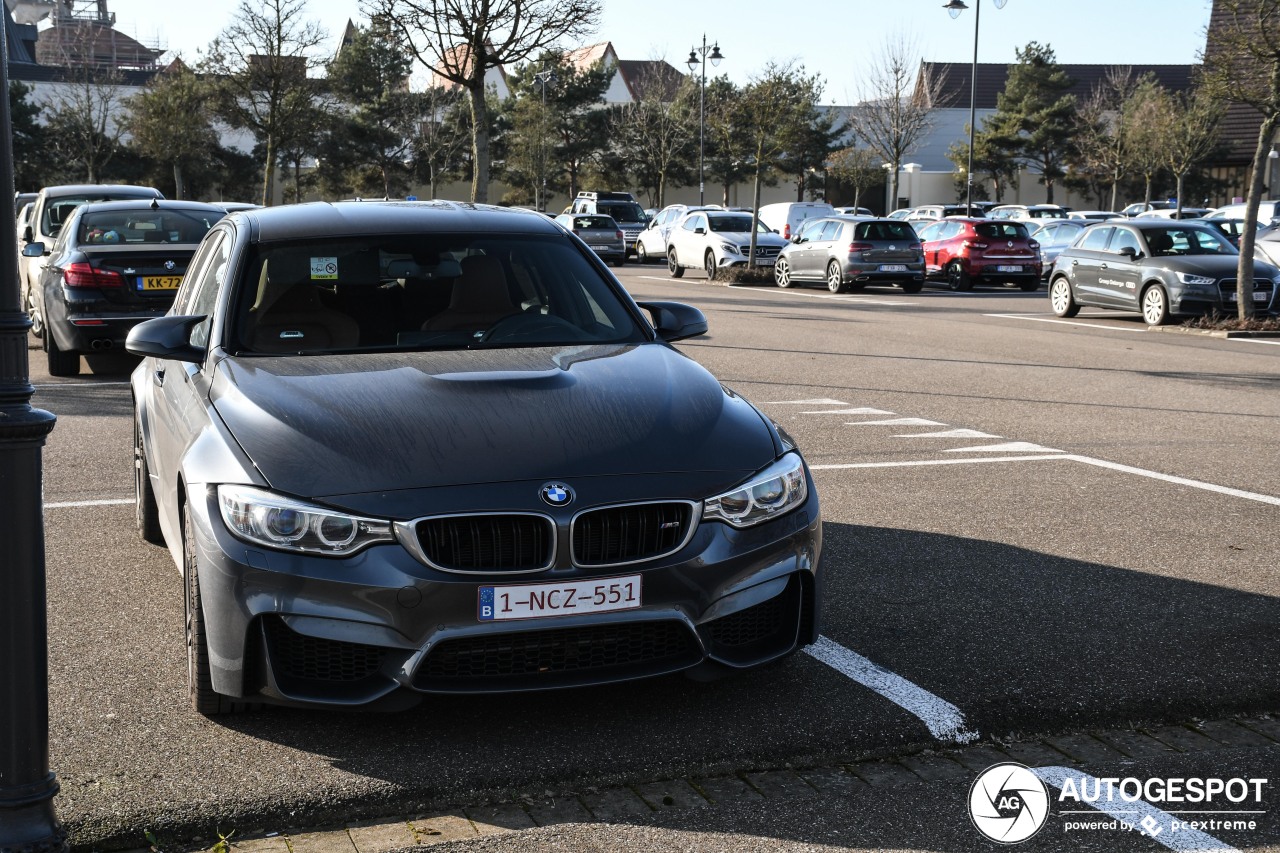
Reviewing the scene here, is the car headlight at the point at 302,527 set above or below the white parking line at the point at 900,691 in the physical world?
above

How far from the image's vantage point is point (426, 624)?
3945mm

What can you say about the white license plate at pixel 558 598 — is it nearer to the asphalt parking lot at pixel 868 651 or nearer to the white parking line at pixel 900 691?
the asphalt parking lot at pixel 868 651

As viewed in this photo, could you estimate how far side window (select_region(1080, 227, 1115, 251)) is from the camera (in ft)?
73.5

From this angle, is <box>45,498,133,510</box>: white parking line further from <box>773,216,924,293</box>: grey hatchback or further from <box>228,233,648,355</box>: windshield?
<box>773,216,924,293</box>: grey hatchback

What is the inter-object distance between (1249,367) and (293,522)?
45.6 ft

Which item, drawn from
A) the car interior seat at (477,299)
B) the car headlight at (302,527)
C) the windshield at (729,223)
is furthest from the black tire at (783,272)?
the car headlight at (302,527)

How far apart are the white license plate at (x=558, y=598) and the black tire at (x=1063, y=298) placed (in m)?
20.2

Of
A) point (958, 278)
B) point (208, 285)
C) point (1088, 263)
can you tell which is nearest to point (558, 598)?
point (208, 285)

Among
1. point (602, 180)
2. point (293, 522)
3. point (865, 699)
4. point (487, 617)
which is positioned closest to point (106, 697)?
point (293, 522)

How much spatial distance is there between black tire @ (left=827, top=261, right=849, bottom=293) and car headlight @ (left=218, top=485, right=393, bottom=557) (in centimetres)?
2586

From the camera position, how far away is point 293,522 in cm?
399

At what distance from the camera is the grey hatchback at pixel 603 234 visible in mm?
43531

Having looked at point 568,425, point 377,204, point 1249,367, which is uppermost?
point 377,204

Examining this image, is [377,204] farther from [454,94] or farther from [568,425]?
[454,94]
